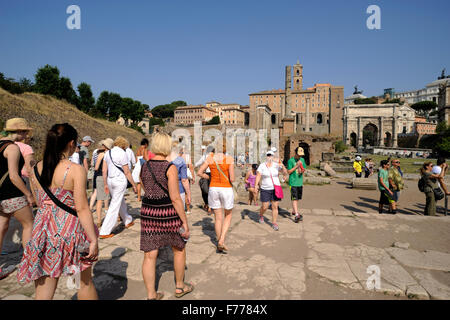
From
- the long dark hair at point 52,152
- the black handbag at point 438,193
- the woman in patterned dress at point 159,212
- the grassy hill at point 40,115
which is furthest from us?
the grassy hill at point 40,115

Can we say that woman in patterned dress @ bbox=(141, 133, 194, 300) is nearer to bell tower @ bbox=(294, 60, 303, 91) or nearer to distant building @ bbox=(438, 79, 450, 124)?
distant building @ bbox=(438, 79, 450, 124)

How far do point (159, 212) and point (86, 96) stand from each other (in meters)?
48.8

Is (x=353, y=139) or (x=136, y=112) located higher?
(x=136, y=112)

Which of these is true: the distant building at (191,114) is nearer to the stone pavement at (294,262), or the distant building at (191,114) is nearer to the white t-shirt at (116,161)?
the white t-shirt at (116,161)

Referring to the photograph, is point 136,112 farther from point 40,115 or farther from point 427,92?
point 427,92

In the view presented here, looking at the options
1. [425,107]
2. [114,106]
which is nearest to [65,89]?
[114,106]

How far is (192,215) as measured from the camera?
564cm

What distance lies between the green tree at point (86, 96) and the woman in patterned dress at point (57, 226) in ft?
151

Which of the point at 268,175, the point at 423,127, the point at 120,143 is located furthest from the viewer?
the point at 423,127

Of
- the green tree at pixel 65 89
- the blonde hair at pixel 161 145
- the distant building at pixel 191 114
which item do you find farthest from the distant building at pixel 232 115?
the blonde hair at pixel 161 145

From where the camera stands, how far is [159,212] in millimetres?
2385

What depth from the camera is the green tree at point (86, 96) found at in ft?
137
